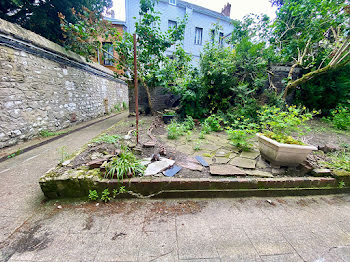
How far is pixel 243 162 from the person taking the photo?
233cm

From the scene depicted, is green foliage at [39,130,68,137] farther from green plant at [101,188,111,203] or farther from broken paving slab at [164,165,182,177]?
broken paving slab at [164,165,182,177]

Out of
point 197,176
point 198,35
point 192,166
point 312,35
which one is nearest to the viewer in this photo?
point 197,176

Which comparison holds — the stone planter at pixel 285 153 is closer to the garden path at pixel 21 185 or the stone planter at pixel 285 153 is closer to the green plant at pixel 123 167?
the green plant at pixel 123 167

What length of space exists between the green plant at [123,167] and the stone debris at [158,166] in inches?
3.5

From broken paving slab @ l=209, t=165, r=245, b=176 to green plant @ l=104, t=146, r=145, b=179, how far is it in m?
1.00

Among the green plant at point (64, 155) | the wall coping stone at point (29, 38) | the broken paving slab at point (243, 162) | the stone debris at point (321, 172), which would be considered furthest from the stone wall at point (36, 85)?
the stone debris at point (321, 172)

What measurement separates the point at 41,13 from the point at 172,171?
607 centimetres

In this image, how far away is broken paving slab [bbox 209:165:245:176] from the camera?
1946 mm

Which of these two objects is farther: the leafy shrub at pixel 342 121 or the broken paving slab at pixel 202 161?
the leafy shrub at pixel 342 121

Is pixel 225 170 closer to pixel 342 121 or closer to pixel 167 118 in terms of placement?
pixel 167 118

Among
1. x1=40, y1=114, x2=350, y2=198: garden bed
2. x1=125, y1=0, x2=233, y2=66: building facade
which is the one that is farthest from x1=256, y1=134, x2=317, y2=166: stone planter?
x1=125, y1=0, x2=233, y2=66: building facade

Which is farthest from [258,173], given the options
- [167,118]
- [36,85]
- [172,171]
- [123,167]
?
[36,85]

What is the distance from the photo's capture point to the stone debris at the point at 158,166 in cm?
188

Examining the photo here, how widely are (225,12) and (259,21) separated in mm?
9632
